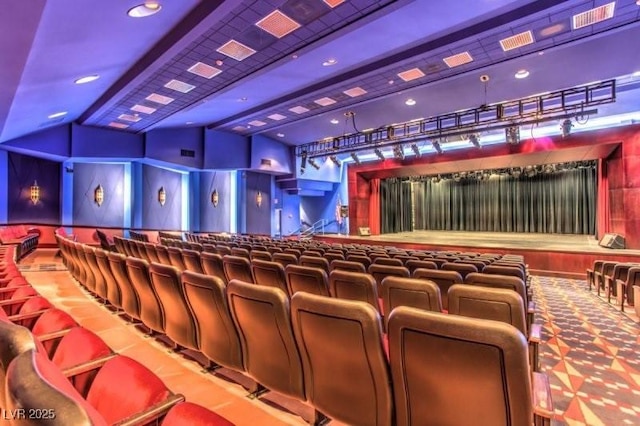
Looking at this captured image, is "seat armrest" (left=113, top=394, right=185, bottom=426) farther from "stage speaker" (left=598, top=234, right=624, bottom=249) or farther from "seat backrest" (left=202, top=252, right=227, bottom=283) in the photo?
"stage speaker" (left=598, top=234, right=624, bottom=249)

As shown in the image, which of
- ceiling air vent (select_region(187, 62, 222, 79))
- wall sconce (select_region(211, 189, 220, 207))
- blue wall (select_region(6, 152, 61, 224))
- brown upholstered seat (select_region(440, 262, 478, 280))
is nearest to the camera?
brown upholstered seat (select_region(440, 262, 478, 280))

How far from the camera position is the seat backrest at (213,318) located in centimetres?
227

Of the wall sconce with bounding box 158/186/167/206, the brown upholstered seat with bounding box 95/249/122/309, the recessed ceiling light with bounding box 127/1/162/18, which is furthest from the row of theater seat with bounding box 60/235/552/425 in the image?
the wall sconce with bounding box 158/186/167/206

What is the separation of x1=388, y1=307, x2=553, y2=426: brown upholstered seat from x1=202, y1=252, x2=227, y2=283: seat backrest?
117 inches

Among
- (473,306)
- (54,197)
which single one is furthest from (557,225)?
(54,197)

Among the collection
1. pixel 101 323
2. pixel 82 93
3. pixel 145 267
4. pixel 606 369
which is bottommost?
pixel 606 369

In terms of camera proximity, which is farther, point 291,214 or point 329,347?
point 291,214

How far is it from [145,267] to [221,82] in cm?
639

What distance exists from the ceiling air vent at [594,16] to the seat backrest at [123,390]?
23.9ft

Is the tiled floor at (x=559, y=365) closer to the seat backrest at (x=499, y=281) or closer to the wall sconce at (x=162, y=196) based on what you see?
the seat backrest at (x=499, y=281)

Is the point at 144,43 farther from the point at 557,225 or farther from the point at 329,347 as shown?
the point at 557,225

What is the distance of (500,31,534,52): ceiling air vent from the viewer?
5.98 metres

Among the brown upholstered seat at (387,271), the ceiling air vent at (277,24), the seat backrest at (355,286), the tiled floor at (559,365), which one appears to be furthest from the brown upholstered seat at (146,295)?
the ceiling air vent at (277,24)

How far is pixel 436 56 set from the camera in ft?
22.3
